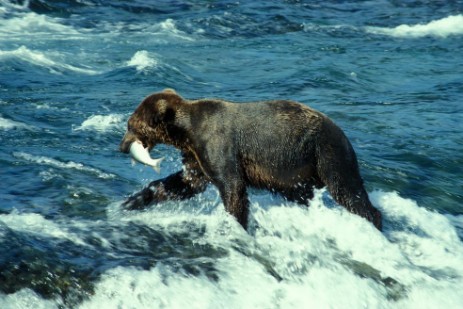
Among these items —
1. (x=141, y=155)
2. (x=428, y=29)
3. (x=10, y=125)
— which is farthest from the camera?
(x=428, y=29)

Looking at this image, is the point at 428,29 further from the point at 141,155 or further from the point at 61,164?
the point at 141,155

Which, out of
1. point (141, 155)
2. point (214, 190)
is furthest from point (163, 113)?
point (214, 190)

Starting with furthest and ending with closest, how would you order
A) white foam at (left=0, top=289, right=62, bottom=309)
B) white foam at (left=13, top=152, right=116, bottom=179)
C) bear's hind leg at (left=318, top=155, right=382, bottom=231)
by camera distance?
white foam at (left=13, top=152, right=116, bottom=179), bear's hind leg at (left=318, top=155, right=382, bottom=231), white foam at (left=0, top=289, right=62, bottom=309)

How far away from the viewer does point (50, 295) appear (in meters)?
5.53

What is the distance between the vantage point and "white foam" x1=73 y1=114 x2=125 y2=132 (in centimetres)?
1049

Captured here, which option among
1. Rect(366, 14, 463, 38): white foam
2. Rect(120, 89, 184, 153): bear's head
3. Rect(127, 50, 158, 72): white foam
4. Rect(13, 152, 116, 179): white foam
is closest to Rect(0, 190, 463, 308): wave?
Rect(120, 89, 184, 153): bear's head

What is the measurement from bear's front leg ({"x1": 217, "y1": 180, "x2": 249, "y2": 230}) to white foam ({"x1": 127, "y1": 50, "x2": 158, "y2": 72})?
27.0 ft

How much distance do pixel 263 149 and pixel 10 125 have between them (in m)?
4.37

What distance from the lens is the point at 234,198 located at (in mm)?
6828

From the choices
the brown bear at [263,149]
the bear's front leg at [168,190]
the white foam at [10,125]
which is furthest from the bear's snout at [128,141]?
the white foam at [10,125]

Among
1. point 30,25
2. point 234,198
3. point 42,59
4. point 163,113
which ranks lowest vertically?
point 30,25

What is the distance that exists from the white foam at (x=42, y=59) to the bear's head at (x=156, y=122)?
761 centimetres

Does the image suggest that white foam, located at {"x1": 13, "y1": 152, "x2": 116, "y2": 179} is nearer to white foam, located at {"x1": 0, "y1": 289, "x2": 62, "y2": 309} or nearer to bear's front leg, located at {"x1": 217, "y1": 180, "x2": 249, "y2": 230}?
bear's front leg, located at {"x1": 217, "y1": 180, "x2": 249, "y2": 230}

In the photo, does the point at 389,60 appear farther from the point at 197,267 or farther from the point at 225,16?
the point at 197,267
